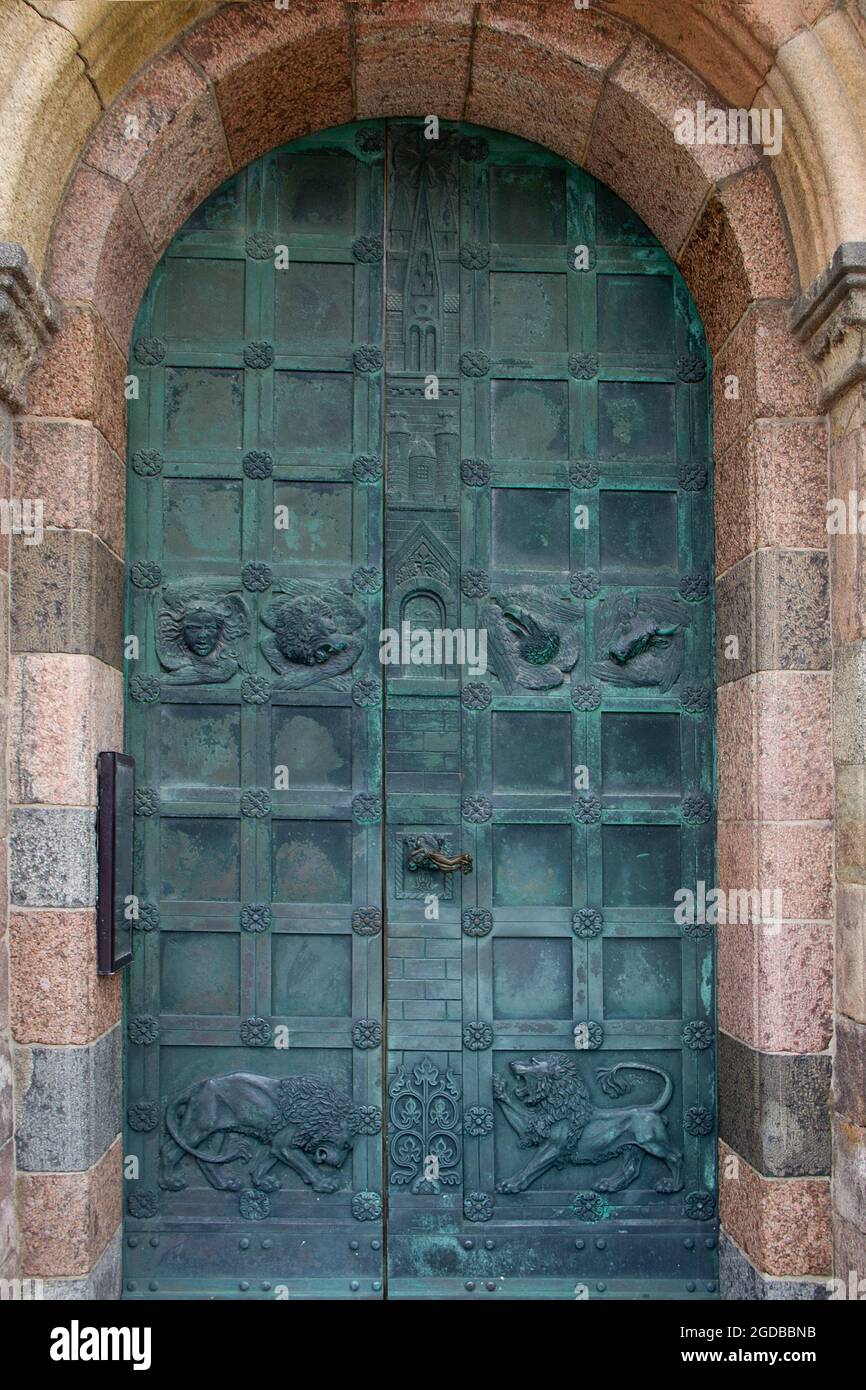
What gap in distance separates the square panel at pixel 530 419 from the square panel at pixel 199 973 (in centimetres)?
201

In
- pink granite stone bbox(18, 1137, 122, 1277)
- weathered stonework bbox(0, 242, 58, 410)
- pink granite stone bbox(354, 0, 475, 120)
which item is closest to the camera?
weathered stonework bbox(0, 242, 58, 410)

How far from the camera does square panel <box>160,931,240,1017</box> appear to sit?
3941 mm

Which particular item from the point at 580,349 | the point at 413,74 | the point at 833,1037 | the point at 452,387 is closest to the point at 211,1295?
the point at 833,1037

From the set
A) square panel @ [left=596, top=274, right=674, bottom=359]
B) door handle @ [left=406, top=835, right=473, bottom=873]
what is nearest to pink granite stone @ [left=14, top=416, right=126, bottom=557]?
door handle @ [left=406, top=835, right=473, bottom=873]

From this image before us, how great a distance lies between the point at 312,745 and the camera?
4.01 meters

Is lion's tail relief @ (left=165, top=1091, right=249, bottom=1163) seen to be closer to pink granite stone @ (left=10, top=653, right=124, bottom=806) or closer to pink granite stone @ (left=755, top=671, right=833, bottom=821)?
pink granite stone @ (left=10, top=653, right=124, bottom=806)

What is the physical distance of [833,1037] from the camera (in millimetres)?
3621

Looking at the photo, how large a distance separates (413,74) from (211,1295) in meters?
4.27

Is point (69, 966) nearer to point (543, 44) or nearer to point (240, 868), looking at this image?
point (240, 868)

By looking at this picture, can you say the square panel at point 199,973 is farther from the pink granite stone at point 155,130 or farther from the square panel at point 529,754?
the pink granite stone at point 155,130

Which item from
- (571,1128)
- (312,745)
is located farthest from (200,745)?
(571,1128)

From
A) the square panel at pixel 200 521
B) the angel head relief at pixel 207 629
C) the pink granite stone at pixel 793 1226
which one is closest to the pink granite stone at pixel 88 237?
the square panel at pixel 200 521

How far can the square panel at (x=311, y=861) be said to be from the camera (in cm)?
398

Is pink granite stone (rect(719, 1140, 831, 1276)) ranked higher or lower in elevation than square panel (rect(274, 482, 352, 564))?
lower
